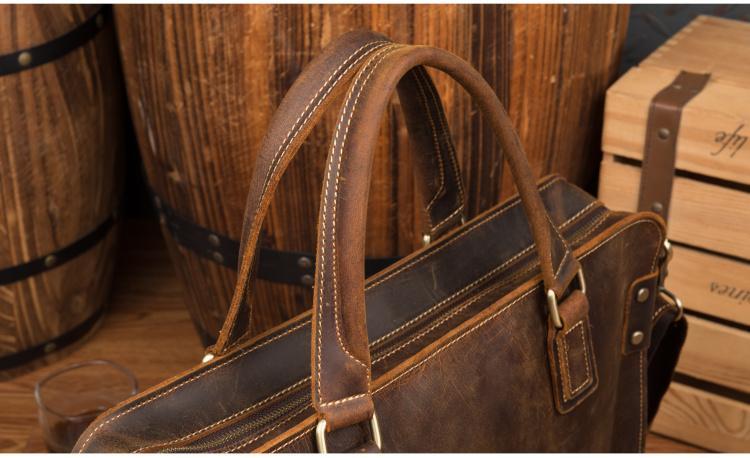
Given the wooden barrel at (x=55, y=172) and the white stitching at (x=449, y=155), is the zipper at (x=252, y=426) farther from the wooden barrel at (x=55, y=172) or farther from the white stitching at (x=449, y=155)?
the wooden barrel at (x=55, y=172)

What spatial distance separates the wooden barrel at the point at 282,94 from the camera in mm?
1086

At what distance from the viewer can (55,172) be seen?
4.40ft

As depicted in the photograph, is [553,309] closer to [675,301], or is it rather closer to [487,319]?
[487,319]

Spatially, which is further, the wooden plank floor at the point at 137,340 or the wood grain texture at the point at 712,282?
the wooden plank floor at the point at 137,340

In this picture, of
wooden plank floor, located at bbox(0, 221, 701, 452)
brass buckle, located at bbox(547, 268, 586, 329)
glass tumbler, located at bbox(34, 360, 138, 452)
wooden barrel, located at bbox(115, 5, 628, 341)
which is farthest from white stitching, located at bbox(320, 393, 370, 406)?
wooden plank floor, located at bbox(0, 221, 701, 452)

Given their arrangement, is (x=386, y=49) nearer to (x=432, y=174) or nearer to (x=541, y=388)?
(x=432, y=174)

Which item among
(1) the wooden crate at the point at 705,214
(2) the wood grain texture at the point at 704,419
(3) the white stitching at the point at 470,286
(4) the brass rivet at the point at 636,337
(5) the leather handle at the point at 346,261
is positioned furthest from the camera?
Result: (2) the wood grain texture at the point at 704,419

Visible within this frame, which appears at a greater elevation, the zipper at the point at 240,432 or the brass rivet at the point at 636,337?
the zipper at the point at 240,432

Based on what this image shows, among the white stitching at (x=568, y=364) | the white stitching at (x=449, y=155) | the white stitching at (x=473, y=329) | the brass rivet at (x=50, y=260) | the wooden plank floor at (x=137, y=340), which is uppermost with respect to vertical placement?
the white stitching at (x=449, y=155)

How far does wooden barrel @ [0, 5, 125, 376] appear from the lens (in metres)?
1.26

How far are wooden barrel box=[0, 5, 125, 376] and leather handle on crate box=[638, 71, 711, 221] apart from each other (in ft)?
2.20

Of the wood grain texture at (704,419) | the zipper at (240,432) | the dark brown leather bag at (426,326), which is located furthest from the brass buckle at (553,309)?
the wood grain texture at (704,419)

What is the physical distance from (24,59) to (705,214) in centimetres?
79

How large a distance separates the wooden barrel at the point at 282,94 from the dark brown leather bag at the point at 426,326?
0.44ft
